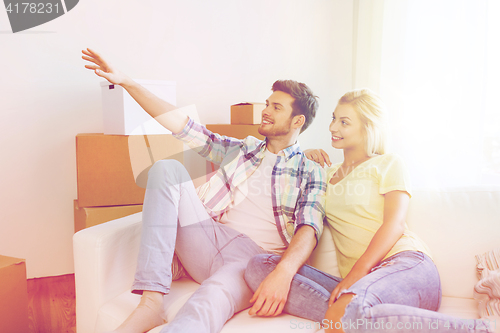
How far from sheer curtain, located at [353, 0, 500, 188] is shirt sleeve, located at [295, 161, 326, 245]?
0.76m

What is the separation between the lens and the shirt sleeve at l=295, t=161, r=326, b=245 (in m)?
1.15

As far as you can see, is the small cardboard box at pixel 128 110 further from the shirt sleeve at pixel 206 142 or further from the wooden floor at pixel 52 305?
the wooden floor at pixel 52 305

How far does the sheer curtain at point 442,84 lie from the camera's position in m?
1.68

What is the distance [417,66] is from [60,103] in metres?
1.95

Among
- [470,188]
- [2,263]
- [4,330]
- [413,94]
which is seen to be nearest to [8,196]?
[2,263]

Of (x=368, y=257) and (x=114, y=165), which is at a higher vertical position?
(x=114, y=165)

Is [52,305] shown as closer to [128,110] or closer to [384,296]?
[128,110]

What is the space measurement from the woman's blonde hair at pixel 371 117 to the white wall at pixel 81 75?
45.6 inches

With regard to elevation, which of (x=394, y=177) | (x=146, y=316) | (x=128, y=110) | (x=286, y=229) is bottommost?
(x=146, y=316)

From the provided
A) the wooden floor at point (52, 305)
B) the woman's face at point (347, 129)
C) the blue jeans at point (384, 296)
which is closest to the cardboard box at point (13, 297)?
the wooden floor at point (52, 305)

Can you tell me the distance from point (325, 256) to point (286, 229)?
6.5 inches

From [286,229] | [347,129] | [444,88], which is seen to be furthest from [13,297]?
[444,88]

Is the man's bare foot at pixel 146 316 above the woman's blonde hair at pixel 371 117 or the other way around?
the other way around

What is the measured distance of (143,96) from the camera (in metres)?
1.24
